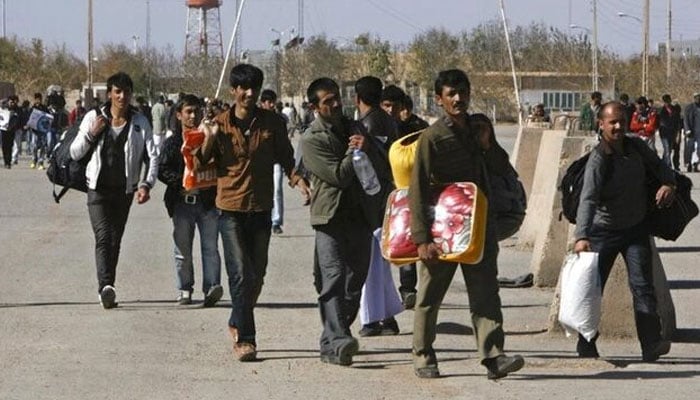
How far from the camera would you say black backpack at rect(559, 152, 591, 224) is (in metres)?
10.3

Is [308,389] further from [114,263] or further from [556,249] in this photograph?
[556,249]

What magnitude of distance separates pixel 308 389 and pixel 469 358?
1540 mm

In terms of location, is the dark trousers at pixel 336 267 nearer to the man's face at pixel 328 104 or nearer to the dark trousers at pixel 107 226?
the man's face at pixel 328 104

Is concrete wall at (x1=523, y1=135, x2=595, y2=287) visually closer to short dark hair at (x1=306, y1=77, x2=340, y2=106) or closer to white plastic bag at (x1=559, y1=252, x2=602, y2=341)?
white plastic bag at (x1=559, y1=252, x2=602, y2=341)

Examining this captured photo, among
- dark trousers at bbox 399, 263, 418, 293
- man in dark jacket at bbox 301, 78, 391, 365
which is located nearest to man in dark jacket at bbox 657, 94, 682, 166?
dark trousers at bbox 399, 263, 418, 293

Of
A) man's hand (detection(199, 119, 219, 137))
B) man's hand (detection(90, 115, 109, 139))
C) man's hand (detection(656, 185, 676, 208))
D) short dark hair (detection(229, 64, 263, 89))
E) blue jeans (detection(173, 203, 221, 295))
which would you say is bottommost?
blue jeans (detection(173, 203, 221, 295))

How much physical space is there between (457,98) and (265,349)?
8.56ft

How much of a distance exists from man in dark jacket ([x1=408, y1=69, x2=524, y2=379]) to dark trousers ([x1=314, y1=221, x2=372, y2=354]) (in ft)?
2.68

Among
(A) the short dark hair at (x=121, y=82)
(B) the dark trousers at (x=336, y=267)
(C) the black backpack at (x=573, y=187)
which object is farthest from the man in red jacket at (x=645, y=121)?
(B) the dark trousers at (x=336, y=267)

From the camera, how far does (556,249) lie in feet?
47.3

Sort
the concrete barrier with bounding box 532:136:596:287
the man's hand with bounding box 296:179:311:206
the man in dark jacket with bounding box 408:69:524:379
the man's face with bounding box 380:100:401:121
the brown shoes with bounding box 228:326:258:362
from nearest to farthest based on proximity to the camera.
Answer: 1. the man in dark jacket with bounding box 408:69:524:379
2. the brown shoes with bounding box 228:326:258:362
3. the man's hand with bounding box 296:179:311:206
4. the man's face with bounding box 380:100:401:121
5. the concrete barrier with bounding box 532:136:596:287

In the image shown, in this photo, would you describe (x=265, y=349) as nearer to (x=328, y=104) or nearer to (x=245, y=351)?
(x=245, y=351)

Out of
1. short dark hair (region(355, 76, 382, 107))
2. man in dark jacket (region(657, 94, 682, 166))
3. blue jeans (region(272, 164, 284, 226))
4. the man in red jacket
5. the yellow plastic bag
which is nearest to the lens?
the yellow plastic bag

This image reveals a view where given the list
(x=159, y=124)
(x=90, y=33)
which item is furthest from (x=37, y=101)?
(x=90, y=33)
